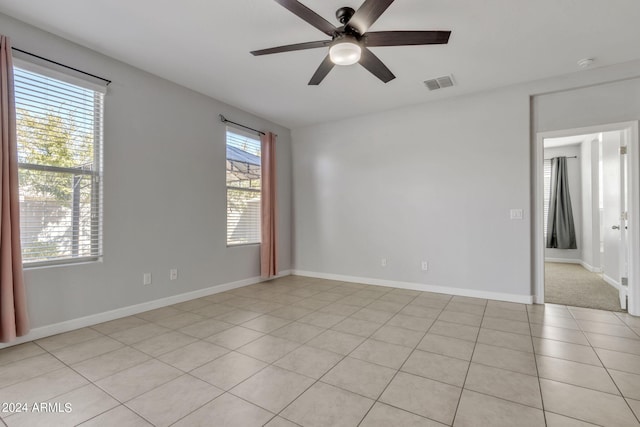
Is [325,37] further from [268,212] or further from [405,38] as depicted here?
[268,212]

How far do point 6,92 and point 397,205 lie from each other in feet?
14.2

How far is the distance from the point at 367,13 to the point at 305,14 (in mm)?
400

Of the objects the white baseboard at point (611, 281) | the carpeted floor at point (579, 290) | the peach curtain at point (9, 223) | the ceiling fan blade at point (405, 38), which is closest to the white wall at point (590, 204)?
the carpeted floor at point (579, 290)

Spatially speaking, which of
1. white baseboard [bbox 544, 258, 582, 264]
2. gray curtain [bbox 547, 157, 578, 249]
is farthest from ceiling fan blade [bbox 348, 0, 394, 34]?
white baseboard [bbox 544, 258, 582, 264]

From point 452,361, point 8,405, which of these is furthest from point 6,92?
point 452,361

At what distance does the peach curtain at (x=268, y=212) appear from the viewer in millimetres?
4863

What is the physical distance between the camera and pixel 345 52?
87.7 inches

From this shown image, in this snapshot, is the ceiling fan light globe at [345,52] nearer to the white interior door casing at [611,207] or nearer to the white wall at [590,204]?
the white interior door casing at [611,207]

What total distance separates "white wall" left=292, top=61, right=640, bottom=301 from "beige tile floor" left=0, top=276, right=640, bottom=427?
2.87 feet

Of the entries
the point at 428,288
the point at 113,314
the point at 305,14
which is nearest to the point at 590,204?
the point at 428,288

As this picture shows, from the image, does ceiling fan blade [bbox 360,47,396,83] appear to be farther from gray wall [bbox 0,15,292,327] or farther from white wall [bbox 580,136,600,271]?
white wall [bbox 580,136,600,271]

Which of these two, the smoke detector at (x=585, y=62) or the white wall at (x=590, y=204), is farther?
the white wall at (x=590, y=204)

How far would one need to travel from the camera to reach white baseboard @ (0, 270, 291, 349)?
2.57m

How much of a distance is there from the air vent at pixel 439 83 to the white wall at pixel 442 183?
0.48 meters
